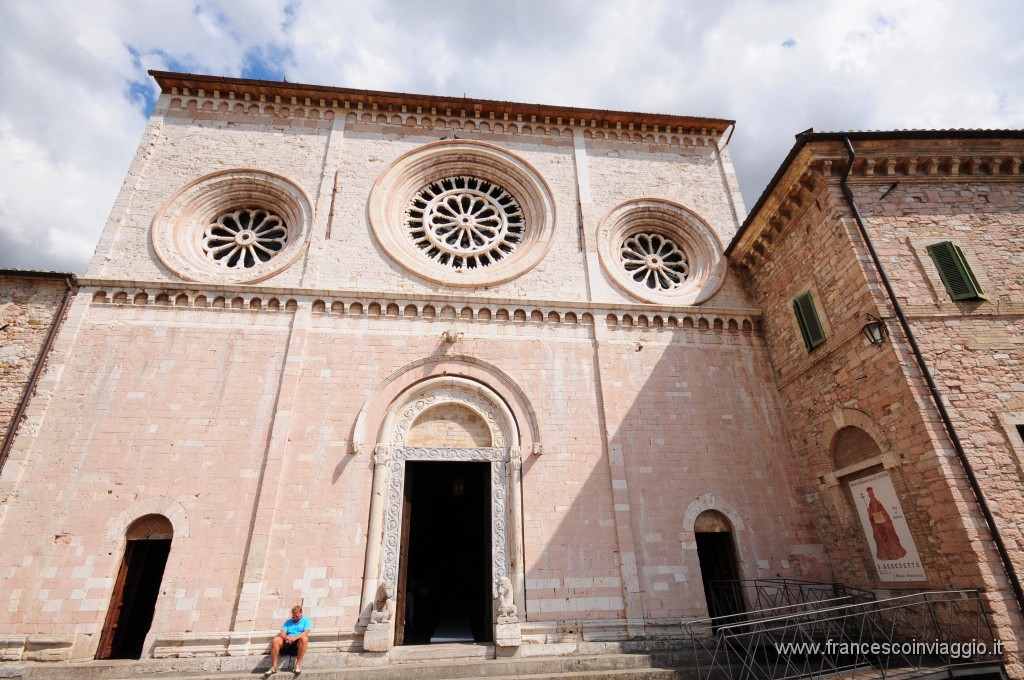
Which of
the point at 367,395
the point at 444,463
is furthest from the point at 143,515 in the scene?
the point at 444,463

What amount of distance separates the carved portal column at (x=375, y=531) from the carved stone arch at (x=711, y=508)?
18.6 ft

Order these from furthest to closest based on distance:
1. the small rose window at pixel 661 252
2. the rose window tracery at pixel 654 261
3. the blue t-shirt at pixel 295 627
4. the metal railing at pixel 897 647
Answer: the rose window tracery at pixel 654 261
the small rose window at pixel 661 252
the blue t-shirt at pixel 295 627
the metal railing at pixel 897 647

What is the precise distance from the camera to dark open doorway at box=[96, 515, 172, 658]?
324 inches

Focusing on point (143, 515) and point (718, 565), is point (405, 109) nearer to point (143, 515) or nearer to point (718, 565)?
point (143, 515)

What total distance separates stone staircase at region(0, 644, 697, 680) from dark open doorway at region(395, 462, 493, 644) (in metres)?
0.91

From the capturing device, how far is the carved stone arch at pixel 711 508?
31.8ft

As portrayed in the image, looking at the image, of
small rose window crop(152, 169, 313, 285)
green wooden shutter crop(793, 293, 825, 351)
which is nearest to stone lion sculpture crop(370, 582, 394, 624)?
small rose window crop(152, 169, 313, 285)

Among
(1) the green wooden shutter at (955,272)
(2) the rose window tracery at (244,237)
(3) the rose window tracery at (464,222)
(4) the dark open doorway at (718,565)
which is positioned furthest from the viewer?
(3) the rose window tracery at (464,222)

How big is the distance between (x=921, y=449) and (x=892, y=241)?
3.86 m

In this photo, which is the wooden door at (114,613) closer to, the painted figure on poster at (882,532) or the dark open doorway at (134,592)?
the dark open doorway at (134,592)

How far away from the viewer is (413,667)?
7.47 m

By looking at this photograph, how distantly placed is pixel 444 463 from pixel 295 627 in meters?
3.69

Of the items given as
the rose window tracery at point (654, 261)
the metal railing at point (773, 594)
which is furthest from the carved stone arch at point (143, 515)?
the rose window tracery at point (654, 261)

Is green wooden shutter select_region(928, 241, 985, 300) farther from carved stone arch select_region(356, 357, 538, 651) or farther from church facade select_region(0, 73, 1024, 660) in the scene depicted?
carved stone arch select_region(356, 357, 538, 651)
